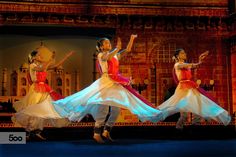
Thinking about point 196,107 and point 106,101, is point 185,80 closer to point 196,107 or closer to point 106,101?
point 196,107

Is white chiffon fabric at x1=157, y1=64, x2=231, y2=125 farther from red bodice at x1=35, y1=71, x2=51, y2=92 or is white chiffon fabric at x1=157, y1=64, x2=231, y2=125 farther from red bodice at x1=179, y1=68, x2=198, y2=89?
red bodice at x1=35, y1=71, x2=51, y2=92

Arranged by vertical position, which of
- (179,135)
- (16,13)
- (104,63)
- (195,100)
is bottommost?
(179,135)

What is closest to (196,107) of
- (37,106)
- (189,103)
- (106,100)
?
(189,103)

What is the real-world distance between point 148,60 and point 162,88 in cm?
97

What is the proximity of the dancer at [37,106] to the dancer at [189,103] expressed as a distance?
191cm

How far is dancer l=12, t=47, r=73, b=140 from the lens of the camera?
686cm

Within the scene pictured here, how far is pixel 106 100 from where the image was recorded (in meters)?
5.89

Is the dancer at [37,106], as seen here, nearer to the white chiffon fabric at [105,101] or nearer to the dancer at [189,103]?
the white chiffon fabric at [105,101]

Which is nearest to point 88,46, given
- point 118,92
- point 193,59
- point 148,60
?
point 148,60

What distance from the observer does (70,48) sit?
1250cm

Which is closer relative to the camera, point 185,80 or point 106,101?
point 106,101

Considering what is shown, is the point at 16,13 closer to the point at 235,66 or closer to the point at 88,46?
the point at 88,46

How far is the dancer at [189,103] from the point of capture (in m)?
7.01

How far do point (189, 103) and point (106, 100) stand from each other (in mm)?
1863
